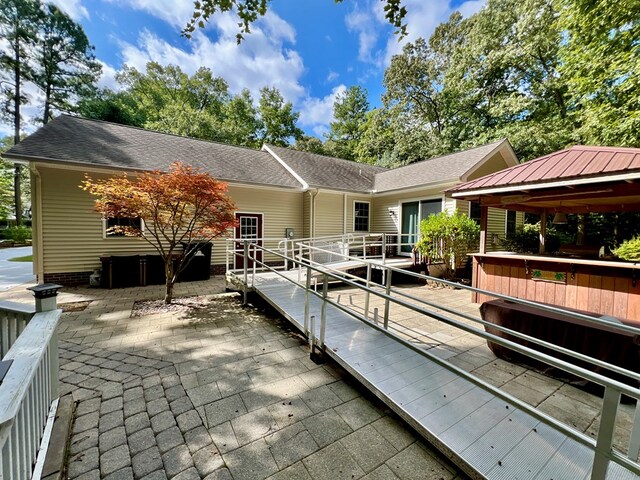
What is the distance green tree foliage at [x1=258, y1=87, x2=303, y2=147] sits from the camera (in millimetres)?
24859

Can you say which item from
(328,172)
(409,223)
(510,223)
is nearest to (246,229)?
(328,172)

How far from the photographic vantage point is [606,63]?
28.0ft

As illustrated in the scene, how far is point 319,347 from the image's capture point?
3375 mm

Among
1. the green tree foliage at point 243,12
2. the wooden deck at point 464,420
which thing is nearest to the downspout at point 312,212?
the wooden deck at point 464,420

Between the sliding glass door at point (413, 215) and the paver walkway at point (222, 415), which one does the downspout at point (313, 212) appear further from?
the paver walkway at point (222, 415)

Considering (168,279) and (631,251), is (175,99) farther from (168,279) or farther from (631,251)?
(631,251)

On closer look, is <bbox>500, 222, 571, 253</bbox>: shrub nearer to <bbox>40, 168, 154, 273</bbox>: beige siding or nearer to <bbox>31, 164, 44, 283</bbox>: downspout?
<bbox>40, 168, 154, 273</bbox>: beige siding

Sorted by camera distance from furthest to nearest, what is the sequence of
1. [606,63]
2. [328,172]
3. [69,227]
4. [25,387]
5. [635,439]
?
[328,172] < [606,63] < [69,227] < [635,439] < [25,387]

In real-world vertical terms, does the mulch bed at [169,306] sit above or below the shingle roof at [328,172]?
below

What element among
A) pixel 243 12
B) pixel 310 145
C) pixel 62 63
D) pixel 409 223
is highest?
pixel 62 63

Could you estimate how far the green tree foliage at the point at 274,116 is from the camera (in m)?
24.9

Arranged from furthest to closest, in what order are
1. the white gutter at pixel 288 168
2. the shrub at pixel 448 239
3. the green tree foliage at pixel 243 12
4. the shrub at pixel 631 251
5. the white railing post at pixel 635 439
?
the white gutter at pixel 288 168, the shrub at pixel 448 239, the shrub at pixel 631 251, the green tree foliage at pixel 243 12, the white railing post at pixel 635 439

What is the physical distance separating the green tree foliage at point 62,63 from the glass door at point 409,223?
82.7 feet

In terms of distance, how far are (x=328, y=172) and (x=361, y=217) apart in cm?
269
